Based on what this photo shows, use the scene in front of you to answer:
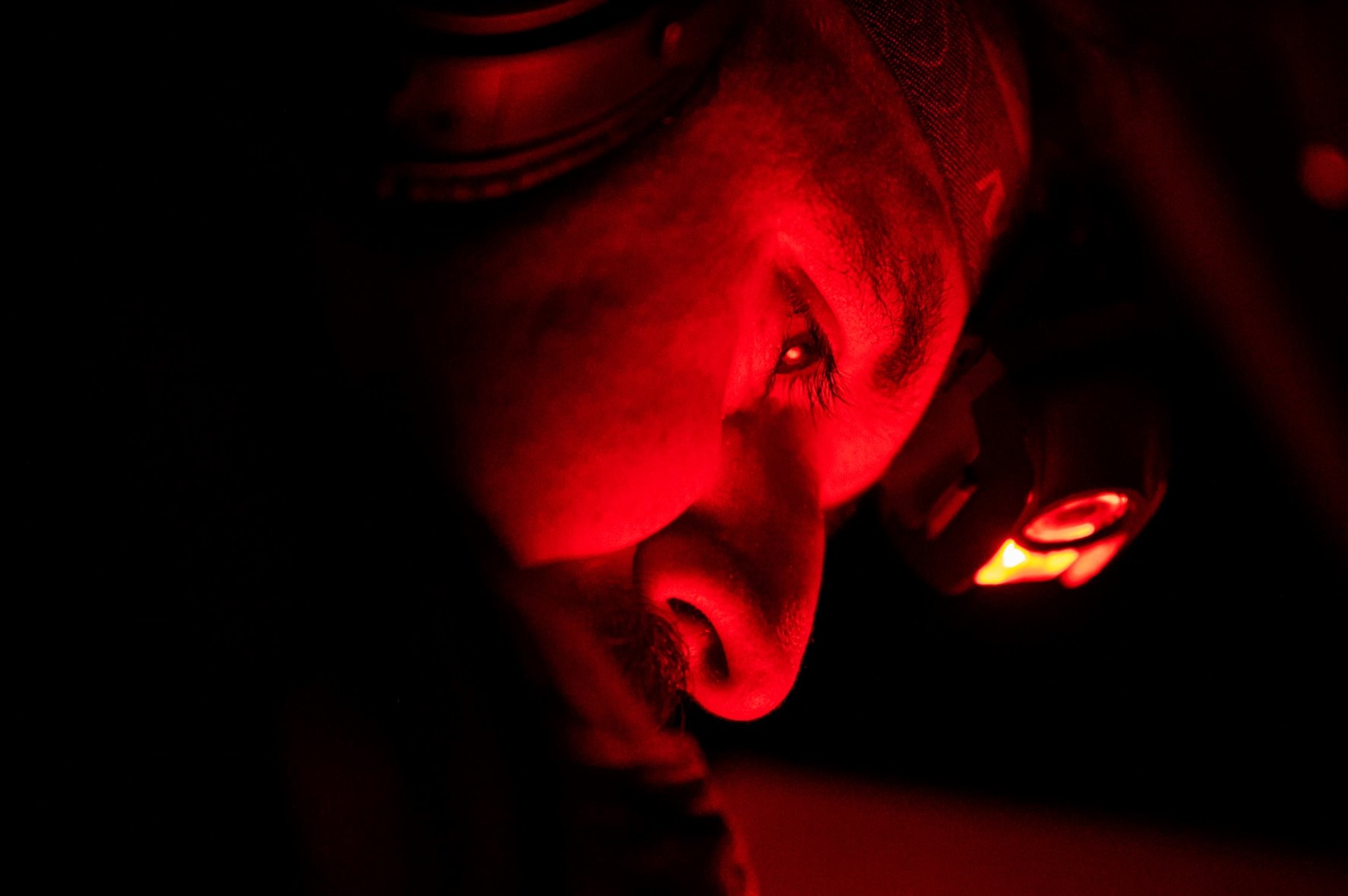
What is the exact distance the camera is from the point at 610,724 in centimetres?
74

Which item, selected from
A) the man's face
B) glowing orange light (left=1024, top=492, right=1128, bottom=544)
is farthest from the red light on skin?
the man's face

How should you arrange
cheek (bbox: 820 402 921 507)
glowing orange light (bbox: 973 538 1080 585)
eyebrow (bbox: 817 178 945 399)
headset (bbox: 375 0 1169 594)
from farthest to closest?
glowing orange light (bbox: 973 538 1080 585), cheek (bbox: 820 402 921 507), eyebrow (bbox: 817 178 945 399), headset (bbox: 375 0 1169 594)

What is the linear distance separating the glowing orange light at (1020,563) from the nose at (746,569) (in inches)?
10.0

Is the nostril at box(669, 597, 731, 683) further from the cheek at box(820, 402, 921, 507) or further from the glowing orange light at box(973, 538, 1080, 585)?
the glowing orange light at box(973, 538, 1080, 585)

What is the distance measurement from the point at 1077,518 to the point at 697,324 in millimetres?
512

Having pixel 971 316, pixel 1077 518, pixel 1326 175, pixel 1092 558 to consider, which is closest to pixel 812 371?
pixel 971 316

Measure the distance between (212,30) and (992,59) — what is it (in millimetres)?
535

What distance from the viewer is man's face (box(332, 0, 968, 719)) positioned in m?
0.63

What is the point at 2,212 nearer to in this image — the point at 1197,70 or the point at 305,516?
the point at 305,516

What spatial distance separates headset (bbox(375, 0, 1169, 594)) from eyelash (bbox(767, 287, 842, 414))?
0.44ft

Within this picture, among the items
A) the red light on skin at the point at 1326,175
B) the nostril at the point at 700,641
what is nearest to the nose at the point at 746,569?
the nostril at the point at 700,641

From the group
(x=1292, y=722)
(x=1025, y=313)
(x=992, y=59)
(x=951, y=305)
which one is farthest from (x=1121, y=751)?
(x=992, y=59)

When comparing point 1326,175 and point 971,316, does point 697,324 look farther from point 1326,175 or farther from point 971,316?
point 1326,175

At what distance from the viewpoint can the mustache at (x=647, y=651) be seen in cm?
73
